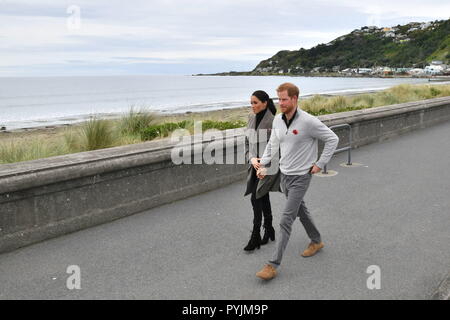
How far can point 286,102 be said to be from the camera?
416 cm

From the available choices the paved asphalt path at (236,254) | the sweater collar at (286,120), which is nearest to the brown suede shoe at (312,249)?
the paved asphalt path at (236,254)

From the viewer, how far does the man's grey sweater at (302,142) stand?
168 inches

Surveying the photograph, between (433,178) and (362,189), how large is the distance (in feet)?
5.39

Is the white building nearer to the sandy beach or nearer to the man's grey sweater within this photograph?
the sandy beach

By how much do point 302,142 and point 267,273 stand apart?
1252 millimetres

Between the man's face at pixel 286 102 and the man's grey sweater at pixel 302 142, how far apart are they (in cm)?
13

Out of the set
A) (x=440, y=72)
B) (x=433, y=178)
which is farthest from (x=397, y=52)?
(x=433, y=178)

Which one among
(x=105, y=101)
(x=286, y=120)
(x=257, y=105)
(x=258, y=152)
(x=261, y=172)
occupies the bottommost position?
(x=105, y=101)

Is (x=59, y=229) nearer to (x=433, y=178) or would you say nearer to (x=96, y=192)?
(x=96, y=192)

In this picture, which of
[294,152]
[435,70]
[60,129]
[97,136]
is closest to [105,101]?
[60,129]

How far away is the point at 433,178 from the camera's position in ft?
26.9

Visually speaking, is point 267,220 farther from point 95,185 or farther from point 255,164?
point 95,185

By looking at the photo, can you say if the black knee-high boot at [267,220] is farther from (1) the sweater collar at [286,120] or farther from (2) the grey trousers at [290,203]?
(1) the sweater collar at [286,120]

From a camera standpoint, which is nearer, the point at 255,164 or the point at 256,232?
the point at 255,164
